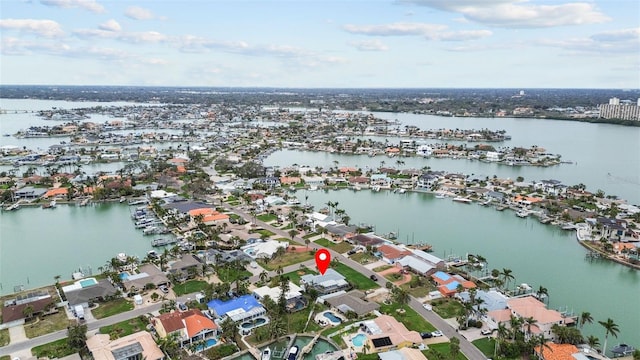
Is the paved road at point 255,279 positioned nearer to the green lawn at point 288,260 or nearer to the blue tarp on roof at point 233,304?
the green lawn at point 288,260

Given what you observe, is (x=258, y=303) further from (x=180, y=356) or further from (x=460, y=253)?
(x=460, y=253)

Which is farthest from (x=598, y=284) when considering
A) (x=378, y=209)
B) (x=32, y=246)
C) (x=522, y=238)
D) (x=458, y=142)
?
(x=458, y=142)

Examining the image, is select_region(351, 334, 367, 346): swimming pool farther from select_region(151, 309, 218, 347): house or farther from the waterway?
the waterway

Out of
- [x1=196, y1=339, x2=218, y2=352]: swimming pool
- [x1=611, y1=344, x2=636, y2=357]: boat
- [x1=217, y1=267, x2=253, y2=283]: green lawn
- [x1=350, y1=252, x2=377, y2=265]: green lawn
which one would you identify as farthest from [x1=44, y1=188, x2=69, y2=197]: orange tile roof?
[x1=611, y1=344, x2=636, y2=357]: boat

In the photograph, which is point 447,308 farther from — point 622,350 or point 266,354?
point 266,354

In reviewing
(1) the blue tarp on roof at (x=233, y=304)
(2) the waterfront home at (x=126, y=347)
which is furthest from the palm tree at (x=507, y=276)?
(2) the waterfront home at (x=126, y=347)
